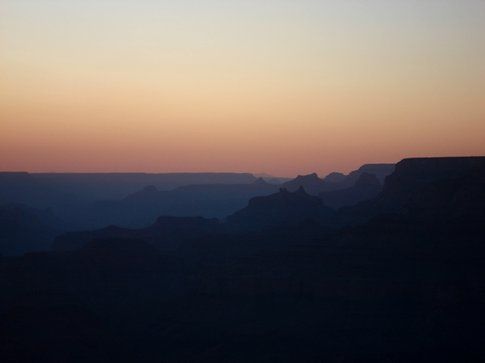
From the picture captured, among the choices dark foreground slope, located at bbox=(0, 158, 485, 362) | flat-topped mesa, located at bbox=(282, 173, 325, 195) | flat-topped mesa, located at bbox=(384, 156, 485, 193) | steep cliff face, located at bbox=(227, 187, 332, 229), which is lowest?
dark foreground slope, located at bbox=(0, 158, 485, 362)

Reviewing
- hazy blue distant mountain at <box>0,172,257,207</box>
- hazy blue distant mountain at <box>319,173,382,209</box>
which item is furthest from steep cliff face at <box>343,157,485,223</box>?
hazy blue distant mountain at <box>0,172,257,207</box>

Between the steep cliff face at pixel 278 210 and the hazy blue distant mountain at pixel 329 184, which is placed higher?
the hazy blue distant mountain at pixel 329 184

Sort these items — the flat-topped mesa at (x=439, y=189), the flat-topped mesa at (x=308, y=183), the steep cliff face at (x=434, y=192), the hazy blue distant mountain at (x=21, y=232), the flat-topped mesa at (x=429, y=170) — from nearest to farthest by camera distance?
the flat-topped mesa at (x=439, y=189) < the steep cliff face at (x=434, y=192) < the flat-topped mesa at (x=429, y=170) < the hazy blue distant mountain at (x=21, y=232) < the flat-topped mesa at (x=308, y=183)

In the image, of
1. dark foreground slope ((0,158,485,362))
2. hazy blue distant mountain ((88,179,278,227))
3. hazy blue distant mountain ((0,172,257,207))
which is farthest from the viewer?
hazy blue distant mountain ((0,172,257,207))

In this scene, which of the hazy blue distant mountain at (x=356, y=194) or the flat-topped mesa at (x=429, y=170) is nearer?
the flat-topped mesa at (x=429, y=170)

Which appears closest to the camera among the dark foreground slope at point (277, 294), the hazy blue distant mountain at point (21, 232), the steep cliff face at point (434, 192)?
the dark foreground slope at point (277, 294)

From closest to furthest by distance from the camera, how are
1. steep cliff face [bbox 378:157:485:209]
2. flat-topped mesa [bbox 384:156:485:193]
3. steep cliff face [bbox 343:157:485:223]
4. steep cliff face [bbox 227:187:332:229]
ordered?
steep cliff face [bbox 343:157:485:223] < steep cliff face [bbox 378:157:485:209] < flat-topped mesa [bbox 384:156:485:193] < steep cliff face [bbox 227:187:332:229]

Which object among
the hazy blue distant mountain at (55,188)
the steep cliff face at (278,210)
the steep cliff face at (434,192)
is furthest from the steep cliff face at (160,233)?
the hazy blue distant mountain at (55,188)

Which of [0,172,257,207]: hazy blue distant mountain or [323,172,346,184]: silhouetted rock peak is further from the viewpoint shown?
[323,172,346,184]: silhouetted rock peak

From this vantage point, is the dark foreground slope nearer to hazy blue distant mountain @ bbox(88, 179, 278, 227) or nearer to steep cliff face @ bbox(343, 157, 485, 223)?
steep cliff face @ bbox(343, 157, 485, 223)

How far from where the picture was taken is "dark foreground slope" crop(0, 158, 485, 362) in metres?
47.0

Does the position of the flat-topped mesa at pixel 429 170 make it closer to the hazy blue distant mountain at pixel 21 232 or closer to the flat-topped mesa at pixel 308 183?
the hazy blue distant mountain at pixel 21 232

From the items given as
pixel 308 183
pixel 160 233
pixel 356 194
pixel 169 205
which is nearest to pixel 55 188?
pixel 169 205

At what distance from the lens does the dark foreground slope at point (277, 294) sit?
4700cm
